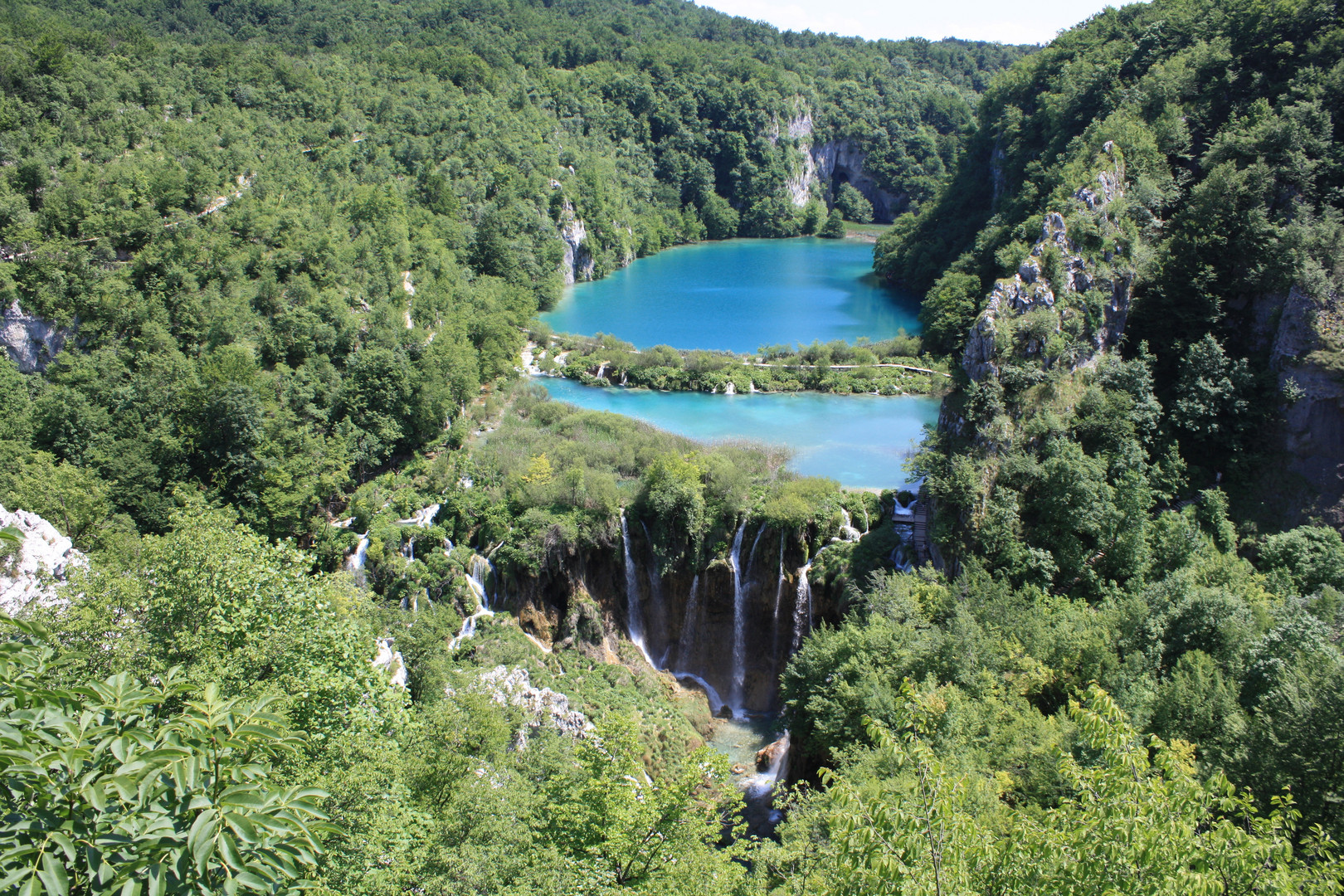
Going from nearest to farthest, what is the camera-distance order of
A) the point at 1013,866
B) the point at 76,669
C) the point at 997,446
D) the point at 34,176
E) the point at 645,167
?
the point at 1013,866 < the point at 76,669 < the point at 997,446 < the point at 34,176 < the point at 645,167

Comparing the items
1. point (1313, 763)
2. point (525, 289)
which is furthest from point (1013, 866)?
point (525, 289)

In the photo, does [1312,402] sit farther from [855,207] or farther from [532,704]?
[855,207]

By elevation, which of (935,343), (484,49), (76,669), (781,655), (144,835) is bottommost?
(781,655)

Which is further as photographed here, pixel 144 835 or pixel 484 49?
Result: pixel 484 49

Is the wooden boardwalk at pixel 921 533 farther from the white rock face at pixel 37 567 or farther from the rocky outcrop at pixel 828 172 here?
the rocky outcrop at pixel 828 172

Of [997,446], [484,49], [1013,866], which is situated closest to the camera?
[1013,866]

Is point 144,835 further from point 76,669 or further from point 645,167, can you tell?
point 645,167
